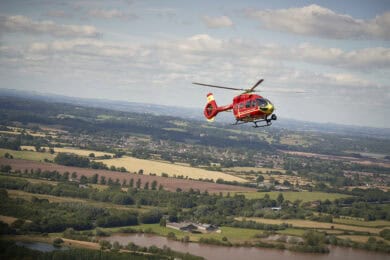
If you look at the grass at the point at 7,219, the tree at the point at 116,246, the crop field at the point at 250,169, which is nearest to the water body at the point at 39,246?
the tree at the point at 116,246

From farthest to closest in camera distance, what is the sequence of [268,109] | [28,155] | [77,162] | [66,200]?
[77,162]
[28,155]
[66,200]
[268,109]

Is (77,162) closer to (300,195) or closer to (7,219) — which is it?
(300,195)

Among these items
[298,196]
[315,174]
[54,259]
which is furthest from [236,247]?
[315,174]

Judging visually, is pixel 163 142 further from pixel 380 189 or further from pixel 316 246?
pixel 316 246

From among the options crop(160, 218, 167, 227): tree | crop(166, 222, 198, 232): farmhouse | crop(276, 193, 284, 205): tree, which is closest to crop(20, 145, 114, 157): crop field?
crop(276, 193, 284, 205): tree

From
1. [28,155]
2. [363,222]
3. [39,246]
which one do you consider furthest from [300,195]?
[39,246]

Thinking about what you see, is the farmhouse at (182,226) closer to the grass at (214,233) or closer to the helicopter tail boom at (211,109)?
the grass at (214,233)

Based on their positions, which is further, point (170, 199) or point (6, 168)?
point (6, 168)

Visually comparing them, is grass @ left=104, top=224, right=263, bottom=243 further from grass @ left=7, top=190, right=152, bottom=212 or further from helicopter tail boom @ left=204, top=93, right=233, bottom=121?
helicopter tail boom @ left=204, top=93, right=233, bottom=121
